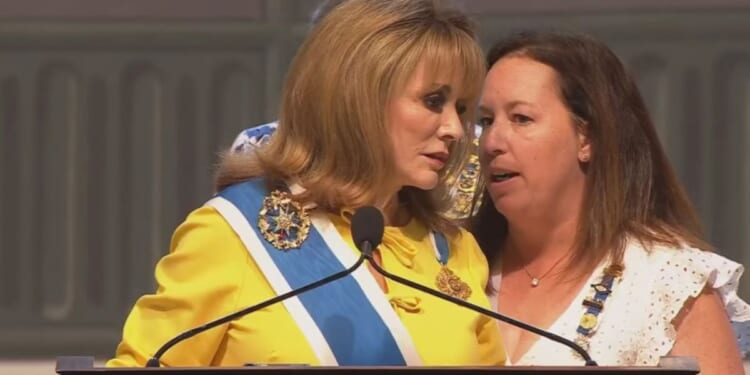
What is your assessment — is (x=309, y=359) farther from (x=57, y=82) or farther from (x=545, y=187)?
(x=57, y=82)

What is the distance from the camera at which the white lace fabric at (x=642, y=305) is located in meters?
3.30

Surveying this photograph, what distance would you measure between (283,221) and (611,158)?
2.44 feet

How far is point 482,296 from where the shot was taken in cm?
311

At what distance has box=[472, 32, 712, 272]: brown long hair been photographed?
345 cm

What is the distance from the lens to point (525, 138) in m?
3.40

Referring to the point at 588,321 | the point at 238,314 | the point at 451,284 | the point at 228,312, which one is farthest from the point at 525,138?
the point at 238,314

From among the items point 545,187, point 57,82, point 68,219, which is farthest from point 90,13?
point 545,187

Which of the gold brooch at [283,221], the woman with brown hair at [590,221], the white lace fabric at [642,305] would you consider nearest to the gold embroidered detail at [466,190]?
the woman with brown hair at [590,221]

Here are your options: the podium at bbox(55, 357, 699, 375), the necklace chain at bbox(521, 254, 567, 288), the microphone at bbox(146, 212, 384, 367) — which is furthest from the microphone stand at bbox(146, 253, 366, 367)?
the necklace chain at bbox(521, 254, 567, 288)

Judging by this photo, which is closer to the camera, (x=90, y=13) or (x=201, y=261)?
(x=201, y=261)

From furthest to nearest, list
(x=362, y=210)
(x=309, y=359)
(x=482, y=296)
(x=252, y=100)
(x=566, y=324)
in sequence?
(x=252, y=100), (x=566, y=324), (x=482, y=296), (x=309, y=359), (x=362, y=210)

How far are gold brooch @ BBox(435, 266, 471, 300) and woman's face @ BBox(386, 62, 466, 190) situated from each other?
0.47 ft

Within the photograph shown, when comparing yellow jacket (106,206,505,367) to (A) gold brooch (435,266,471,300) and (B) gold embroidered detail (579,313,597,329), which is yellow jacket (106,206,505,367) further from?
(B) gold embroidered detail (579,313,597,329)

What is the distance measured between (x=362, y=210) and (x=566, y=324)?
795 mm
